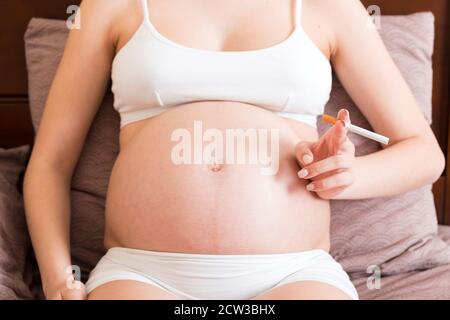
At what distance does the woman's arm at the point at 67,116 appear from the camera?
1122 millimetres

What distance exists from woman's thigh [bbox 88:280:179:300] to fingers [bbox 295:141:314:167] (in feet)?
1.02

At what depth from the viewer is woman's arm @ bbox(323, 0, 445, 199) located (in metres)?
1.14

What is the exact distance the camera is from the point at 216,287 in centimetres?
96

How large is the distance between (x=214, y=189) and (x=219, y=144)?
9 cm

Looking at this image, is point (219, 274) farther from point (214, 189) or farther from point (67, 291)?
point (67, 291)

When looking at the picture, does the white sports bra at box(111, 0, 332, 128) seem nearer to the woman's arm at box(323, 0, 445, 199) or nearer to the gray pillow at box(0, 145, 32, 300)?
the woman's arm at box(323, 0, 445, 199)

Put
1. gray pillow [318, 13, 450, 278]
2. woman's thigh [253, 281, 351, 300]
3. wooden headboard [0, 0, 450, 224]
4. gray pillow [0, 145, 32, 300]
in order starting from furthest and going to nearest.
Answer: wooden headboard [0, 0, 450, 224] → gray pillow [318, 13, 450, 278] → gray pillow [0, 145, 32, 300] → woman's thigh [253, 281, 351, 300]

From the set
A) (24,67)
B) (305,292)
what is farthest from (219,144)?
(24,67)

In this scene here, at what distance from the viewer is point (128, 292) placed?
93 cm

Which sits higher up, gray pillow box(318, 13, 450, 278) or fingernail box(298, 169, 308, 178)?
fingernail box(298, 169, 308, 178)

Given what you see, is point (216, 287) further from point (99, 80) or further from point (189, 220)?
point (99, 80)

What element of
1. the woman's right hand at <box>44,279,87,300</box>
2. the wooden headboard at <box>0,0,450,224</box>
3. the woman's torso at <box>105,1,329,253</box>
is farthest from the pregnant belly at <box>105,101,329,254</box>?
the wooden headboard at <box>0,0,450,224</box>
